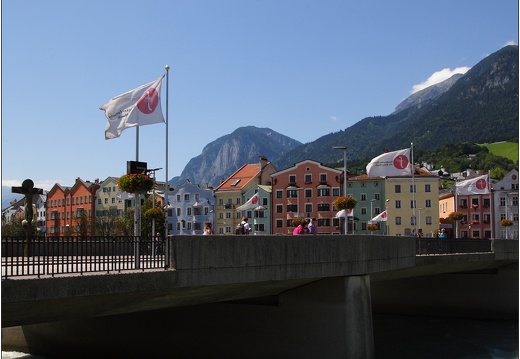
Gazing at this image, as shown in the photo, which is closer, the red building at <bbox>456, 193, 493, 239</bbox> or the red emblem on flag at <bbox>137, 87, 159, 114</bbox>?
the red emblem on flag at <bbox>137, 87, 159, 114</bbox>

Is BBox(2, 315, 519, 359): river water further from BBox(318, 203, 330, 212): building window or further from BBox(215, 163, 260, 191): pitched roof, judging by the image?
BBox(215, 163, 260, 191): pitched roof

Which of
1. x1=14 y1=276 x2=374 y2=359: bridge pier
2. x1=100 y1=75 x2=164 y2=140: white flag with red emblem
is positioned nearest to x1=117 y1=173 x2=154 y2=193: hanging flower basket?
x1=100 y1=75 x2=164 y2=140: white flag with red emblem

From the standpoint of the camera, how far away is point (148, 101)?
2325 cm

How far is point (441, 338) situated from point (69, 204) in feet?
339

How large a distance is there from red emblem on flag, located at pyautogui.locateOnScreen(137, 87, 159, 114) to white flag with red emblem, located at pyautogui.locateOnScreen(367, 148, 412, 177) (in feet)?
57.7

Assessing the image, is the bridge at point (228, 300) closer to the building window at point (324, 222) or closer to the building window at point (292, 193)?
the building window at point (324, 222)

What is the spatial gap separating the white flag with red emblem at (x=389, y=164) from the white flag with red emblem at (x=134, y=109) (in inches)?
691

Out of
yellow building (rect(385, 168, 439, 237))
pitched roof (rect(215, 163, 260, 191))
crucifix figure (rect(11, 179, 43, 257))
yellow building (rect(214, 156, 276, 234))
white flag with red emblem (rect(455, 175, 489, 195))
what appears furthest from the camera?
pitched roof (rect(215, 163, 260, 191))

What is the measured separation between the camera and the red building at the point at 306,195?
95375 mm

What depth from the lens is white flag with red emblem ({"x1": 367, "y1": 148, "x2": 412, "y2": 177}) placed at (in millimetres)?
38375

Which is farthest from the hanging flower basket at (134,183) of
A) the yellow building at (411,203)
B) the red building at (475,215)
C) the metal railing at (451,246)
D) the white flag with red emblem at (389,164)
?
the red building at (475,215)

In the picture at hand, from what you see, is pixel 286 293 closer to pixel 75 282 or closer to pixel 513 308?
pixel 75 282

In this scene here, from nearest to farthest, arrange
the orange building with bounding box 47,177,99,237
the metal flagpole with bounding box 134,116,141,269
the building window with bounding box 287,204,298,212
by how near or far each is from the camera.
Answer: the metal flagpole with bounding box 134,116,141,269 < the building window with bounding box 287,204,298,212 < the orange building with bounding box 47,177,99,237

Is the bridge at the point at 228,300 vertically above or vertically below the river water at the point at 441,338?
above
